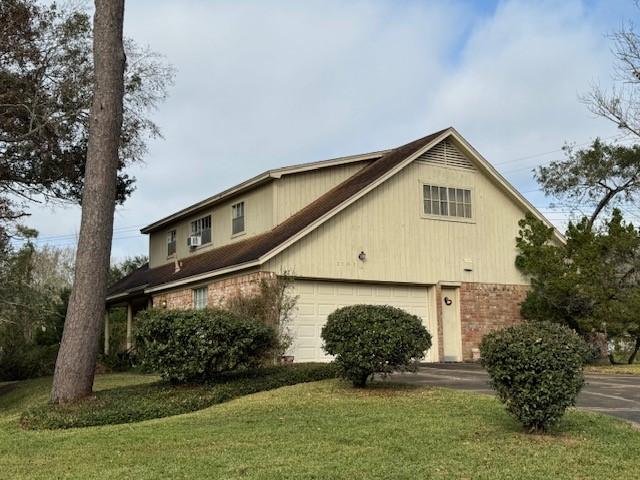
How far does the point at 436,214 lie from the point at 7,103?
11996 mm

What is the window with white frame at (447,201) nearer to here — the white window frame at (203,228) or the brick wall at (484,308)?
the brick wall at (484,308)

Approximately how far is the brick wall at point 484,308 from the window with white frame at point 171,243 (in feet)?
35.1

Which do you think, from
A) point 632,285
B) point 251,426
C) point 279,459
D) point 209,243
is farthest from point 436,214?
point 279,459

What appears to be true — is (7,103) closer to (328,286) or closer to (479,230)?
(328,286)

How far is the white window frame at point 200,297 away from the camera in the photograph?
811 inches

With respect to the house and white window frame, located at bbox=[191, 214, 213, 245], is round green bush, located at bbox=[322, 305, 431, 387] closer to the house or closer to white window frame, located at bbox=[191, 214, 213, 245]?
the house

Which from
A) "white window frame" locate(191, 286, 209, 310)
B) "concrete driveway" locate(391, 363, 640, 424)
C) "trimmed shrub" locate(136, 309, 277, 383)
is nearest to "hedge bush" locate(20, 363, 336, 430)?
"trimmed shrub" locate(136, 309, 277, 383)

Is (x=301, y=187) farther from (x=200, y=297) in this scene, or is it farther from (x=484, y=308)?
(x=484, y=308)

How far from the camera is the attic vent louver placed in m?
21.3

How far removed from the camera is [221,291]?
1959cm

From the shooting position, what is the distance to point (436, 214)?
833 inches

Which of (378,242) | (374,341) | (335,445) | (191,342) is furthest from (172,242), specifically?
(335,445)

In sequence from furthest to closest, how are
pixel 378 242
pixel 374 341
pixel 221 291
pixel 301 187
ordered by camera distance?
pixel 301 187 → pixel 378 242 → pixel 221 291 → pixel 374 341

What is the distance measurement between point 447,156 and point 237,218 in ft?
22.1
